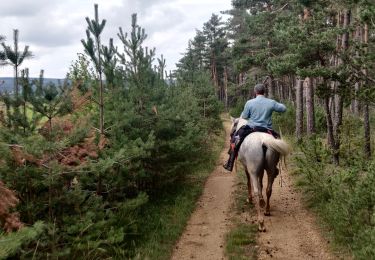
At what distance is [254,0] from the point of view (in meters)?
29.1

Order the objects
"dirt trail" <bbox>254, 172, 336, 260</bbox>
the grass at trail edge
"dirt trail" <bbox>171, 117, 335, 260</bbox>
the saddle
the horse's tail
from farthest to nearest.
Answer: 1. the saddle
2. the horse's tail
3. the grass at trail edge
4. "dirt trail" <bbox>171, 117, 335, 260</bbox>
5. "dirt trail" <bbox>254, 172, 336, 260</bbox>

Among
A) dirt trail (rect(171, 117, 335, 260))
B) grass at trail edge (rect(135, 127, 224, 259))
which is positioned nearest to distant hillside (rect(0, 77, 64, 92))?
grass at trail edge (rect(135, 127, 224, 259))

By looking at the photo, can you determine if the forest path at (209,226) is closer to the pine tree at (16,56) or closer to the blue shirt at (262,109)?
the blue shirt at (262,109)

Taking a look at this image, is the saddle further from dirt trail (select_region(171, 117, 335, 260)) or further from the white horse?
dirt trail (select_region(171, 117, 335, 260))

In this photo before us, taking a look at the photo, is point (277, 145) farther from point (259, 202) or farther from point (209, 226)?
point (209, 226)

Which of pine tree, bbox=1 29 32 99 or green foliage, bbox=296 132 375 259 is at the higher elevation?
pine tree, bbox=1 29 32 99

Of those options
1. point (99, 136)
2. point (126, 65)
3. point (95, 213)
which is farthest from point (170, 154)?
point (95, 213)

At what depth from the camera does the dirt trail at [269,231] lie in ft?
23.0

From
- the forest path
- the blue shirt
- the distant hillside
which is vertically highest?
the distant hillside

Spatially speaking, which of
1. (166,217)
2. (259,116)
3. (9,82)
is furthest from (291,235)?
(9,82)

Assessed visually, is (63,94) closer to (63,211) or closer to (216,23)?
(63,211)

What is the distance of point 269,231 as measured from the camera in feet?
26.1

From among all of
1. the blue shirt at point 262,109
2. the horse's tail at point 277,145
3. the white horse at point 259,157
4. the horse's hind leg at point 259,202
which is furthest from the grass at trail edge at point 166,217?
the blue shirt at point 262,109

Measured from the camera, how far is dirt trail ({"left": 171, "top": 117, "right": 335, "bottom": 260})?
7.01 m
